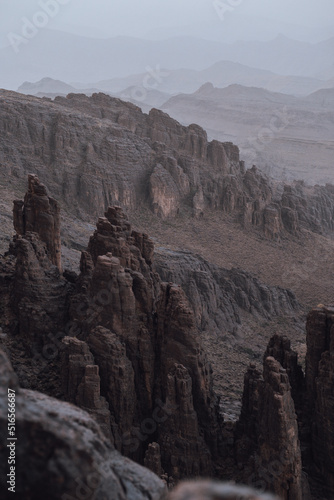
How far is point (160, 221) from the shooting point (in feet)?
212

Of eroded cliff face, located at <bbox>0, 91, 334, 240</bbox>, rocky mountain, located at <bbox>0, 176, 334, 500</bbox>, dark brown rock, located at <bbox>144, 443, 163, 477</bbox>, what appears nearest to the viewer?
dark brown rock, located at <bbox>144, 443, 163, 477</bbox>

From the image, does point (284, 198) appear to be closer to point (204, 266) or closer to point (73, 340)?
point (204, 266)

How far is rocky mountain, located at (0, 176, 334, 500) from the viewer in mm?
17625

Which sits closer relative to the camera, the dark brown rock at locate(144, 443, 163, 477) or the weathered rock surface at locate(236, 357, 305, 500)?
the weathered rock surface at locate(236, 357, 305, 500)

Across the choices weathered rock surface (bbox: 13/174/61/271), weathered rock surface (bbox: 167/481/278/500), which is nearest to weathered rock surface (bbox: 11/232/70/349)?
weathered rock surface (bbox: 13/174/61/271)

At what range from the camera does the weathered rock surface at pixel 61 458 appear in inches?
203

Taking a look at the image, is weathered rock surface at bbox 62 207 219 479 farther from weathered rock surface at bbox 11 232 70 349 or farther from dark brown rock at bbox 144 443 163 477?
dark brown rock at bbox 144 443 163 477

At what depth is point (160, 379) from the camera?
20188 mm

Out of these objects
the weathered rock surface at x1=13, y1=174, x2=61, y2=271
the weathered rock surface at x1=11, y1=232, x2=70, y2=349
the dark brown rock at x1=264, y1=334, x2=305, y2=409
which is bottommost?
the dark brown rock at x1=264, y1=334, x2=305, y2=409

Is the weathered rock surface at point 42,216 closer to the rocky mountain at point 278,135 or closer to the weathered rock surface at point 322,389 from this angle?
the weathered rock surface at point 322,389

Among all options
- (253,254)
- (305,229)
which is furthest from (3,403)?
(305,229)

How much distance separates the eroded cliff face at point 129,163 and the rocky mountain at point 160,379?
38.2m

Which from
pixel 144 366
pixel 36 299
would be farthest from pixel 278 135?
pixel 144 366

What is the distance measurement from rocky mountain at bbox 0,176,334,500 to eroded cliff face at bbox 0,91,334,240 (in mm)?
38222
